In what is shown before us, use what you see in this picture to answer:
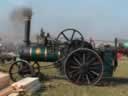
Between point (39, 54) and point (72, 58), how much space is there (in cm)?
137

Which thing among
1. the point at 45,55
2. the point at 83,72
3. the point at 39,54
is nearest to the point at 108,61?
the point at 83,72

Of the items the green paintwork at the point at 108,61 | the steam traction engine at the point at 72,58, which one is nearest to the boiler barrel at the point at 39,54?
the steam traction engine at the point at 72,58

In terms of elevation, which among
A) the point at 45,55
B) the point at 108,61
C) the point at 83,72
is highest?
the point at 45,55

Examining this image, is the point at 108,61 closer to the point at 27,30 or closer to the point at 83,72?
the point at 83,72

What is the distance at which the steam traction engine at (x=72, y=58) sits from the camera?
1448 centimetres

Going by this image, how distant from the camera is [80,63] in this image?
14578 mm

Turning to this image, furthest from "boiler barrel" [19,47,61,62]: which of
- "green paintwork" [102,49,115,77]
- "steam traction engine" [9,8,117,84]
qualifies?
"green paintwork" [102,49,115,77]

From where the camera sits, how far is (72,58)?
1460 centimetres

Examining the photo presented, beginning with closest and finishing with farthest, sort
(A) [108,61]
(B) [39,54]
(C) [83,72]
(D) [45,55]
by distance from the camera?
(C) [83,72] → (A) [108,61] → (D) [45,55] → (B) [39,54]

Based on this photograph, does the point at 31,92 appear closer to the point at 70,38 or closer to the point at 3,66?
the point at 70,38

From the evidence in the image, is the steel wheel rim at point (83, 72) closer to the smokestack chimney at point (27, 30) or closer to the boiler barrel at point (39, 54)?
the boiler barrel at point (39, 54)

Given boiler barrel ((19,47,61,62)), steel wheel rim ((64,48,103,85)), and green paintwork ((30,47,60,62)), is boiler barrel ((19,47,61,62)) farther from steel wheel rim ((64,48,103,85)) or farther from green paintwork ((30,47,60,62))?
steel wheel rim ((64,48,103,85))

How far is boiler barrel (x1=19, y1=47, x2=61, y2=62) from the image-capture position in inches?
→ 595

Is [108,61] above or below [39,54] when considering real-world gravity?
below
